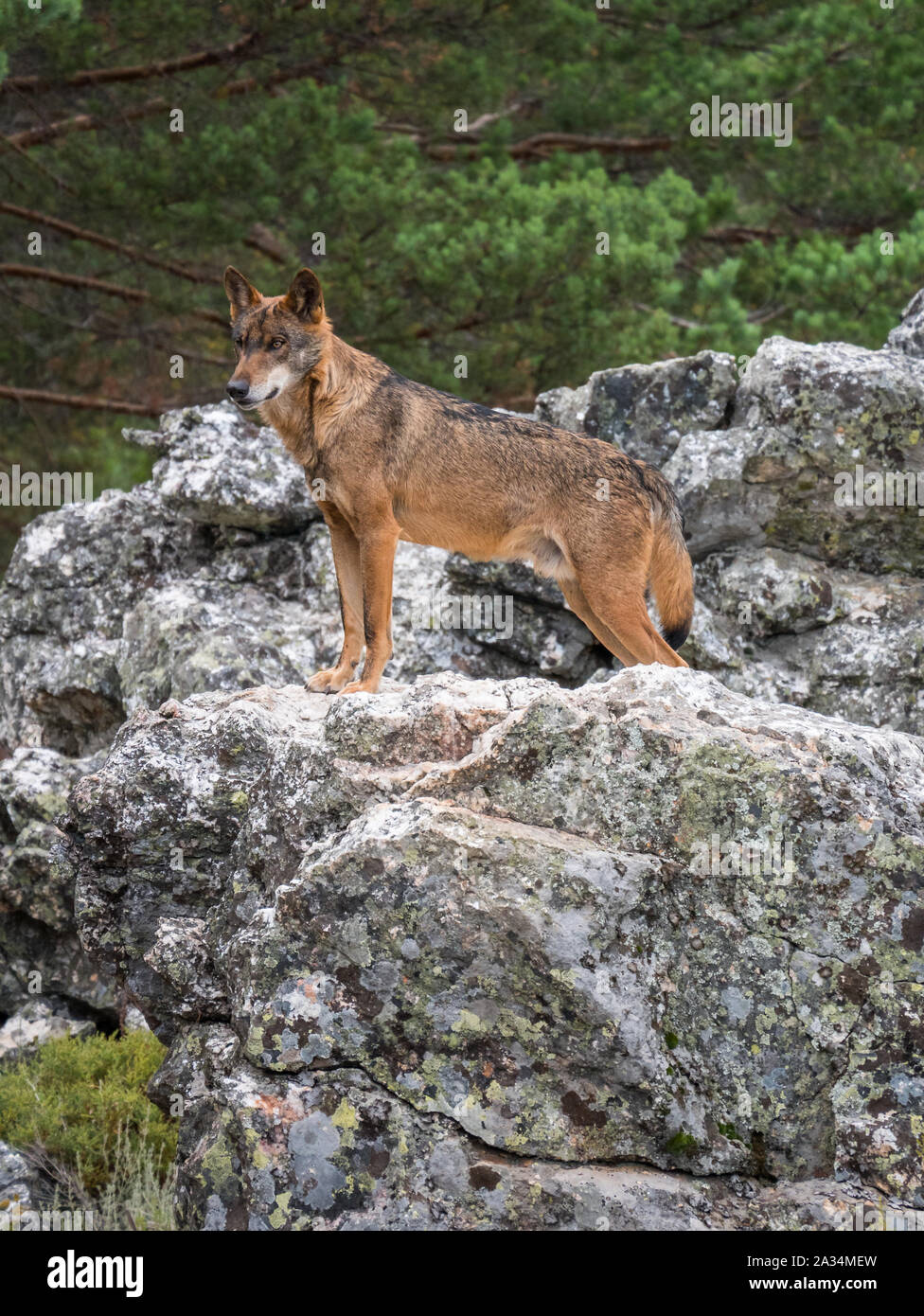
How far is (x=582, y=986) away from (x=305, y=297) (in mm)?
4054

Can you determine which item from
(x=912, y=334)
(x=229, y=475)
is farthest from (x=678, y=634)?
(x=229, y=475)

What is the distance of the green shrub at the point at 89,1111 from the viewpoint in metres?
6.24

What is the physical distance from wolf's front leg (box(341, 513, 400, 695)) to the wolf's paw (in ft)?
0.20

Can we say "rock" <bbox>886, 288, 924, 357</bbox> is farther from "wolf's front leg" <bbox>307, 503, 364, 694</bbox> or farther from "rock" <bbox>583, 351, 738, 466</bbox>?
"wolf's front leg" <bbox>307, 503, 364, 694</bbox>

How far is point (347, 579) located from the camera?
6.87 meters

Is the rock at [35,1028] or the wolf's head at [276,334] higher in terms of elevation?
the wolf's head at [276,334]

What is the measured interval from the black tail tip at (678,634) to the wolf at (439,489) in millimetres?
11

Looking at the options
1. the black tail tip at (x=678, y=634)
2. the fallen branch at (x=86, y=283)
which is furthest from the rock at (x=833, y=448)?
the fallen branch at (x=86, y=283)

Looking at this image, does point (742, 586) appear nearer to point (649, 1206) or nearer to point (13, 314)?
point (649, 1206)

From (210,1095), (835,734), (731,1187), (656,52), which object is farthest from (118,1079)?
(656,52)

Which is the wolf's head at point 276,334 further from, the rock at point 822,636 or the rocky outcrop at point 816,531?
the rock at point 822,636

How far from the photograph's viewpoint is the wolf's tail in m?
7.25

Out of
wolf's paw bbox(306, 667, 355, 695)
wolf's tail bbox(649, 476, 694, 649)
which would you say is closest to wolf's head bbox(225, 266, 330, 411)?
wolf's paw bbox(306, 667, 355, 695)

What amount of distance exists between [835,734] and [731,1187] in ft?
5.21
